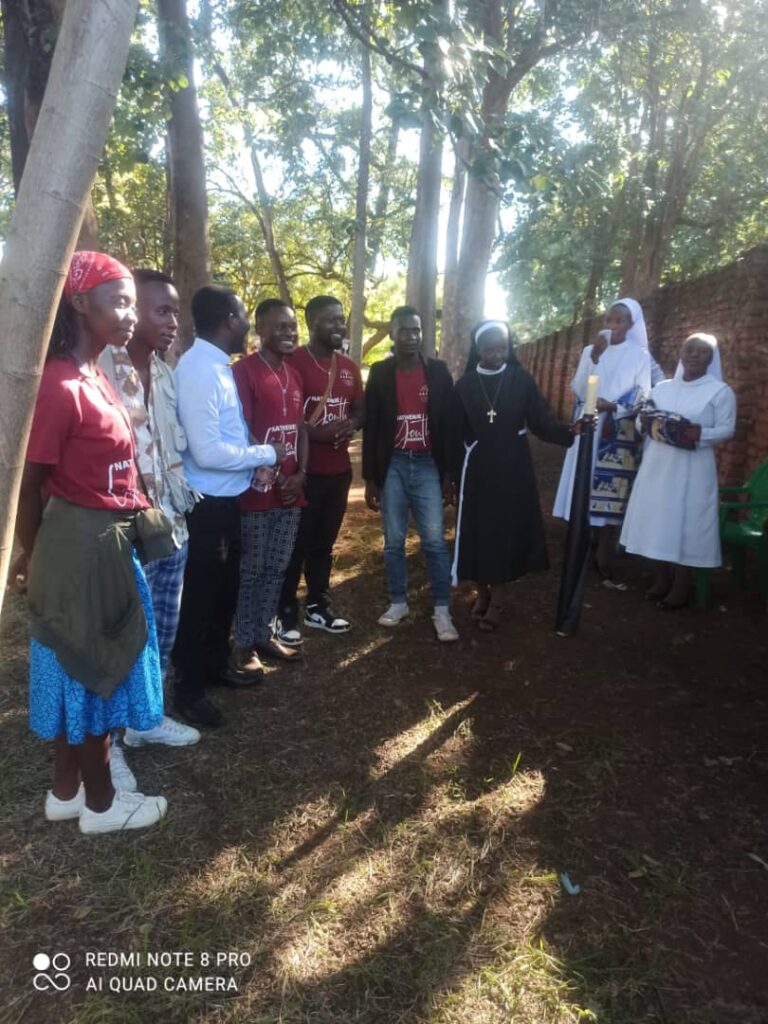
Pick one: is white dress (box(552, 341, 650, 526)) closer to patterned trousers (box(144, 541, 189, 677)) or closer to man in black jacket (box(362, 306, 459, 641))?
man in black jacket (box(362, 306, 459, 641))

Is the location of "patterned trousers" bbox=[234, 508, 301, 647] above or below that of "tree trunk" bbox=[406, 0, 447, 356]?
below

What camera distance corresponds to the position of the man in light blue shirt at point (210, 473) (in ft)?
9.70

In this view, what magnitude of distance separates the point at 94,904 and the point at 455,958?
115 cm

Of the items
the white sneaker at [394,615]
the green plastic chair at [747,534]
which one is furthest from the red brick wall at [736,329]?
the white sneaker at [394,615]

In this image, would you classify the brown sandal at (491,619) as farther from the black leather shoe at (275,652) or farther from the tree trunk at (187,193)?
the tree trunk at (187,193)

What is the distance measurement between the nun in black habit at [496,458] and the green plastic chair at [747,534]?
1.44 metres

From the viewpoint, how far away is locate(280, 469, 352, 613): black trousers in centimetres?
422

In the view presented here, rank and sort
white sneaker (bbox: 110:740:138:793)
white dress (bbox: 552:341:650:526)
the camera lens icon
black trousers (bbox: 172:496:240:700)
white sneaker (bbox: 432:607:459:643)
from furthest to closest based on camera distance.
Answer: white dress (bbox: 552:341:650:526)
white sneaker (bbox: 432:607:459:643)
black trousers (bbox: 172:496:240:700)
white sneaker (bbox: 110:740:138:793)
the camera lens icon

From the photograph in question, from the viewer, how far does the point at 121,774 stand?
2.78 m

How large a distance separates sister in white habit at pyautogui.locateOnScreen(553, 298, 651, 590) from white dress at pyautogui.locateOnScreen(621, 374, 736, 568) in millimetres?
391

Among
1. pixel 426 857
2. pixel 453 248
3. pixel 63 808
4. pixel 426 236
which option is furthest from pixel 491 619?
pixel 453 248

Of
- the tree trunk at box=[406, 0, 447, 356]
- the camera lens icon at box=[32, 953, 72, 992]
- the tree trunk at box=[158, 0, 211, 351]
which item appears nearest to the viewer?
the camera lens icon at box=[32, 953, 72, 992]

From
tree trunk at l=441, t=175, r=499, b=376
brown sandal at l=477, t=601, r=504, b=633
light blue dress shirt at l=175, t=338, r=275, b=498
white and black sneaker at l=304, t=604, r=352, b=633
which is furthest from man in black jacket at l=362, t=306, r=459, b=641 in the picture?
tree trunk at l=441, t=175, r=499, b=376

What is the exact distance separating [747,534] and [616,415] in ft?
4.27
